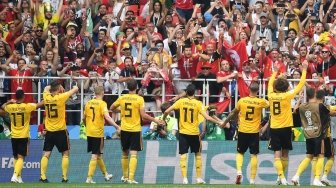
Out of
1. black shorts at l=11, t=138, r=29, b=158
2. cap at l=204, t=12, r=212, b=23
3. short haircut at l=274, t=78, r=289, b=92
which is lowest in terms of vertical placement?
black shorts at l=11, t=138, r=29, b=158

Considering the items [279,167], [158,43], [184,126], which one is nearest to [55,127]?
[184,126]

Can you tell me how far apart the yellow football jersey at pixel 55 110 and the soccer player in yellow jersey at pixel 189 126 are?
2.35 metres

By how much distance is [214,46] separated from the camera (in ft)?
132

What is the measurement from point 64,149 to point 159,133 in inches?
139

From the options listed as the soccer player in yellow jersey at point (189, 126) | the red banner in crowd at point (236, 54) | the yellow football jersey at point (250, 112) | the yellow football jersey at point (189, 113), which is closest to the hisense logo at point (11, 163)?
the soccer player in yellow jersey at point (189, 126)

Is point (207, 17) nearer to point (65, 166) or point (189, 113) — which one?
point (189, 113)

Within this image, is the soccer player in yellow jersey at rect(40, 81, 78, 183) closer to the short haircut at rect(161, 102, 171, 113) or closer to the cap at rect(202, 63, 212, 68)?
the short haircut at rect(161, 102, 171, 113)

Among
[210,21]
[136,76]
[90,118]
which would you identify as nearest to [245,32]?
[210,21]

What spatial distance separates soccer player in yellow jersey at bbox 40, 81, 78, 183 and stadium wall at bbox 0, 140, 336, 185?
2.45 meters

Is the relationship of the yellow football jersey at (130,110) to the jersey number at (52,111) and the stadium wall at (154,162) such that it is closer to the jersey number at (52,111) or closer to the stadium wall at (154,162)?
the jersey number at (52,111)

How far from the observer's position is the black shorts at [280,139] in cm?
3475

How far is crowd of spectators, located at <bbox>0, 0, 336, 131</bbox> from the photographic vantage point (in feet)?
128

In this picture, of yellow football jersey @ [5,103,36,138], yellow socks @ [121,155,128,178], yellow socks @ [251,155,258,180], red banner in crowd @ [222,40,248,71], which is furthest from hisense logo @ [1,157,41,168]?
yellow socks @ [251,155,258,180]

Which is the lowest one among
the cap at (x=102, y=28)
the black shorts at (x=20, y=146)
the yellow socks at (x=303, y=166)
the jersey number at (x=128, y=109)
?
the yellow socks at (x=303, y=166)
